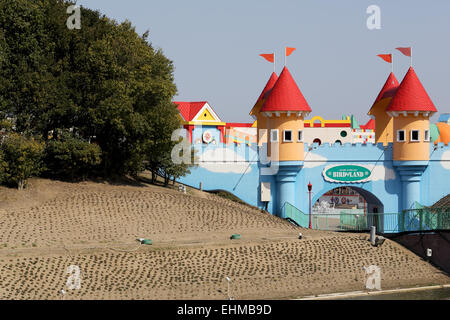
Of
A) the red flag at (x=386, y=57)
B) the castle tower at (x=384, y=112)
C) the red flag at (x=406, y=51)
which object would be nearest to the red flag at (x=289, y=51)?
the red flag at (x=406, y=51)

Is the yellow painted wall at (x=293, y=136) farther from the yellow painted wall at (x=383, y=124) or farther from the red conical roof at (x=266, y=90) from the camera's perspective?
the yellow painted wall at (x=383, y=124)

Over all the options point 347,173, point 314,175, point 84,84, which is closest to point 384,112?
point 347,173

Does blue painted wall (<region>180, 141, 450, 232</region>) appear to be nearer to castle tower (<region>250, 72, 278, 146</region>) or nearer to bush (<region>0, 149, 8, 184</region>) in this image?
castle tower (<region>250, 72, 278, 146</region>)

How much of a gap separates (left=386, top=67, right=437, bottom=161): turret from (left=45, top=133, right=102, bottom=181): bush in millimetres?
20122

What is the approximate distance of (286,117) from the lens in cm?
4525

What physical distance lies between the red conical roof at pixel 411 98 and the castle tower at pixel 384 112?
326 cm

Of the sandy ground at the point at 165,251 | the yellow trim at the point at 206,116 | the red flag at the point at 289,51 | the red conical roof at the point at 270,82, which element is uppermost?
the red flag at the point at 289,51

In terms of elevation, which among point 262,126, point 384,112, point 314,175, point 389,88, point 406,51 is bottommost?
point 314,175

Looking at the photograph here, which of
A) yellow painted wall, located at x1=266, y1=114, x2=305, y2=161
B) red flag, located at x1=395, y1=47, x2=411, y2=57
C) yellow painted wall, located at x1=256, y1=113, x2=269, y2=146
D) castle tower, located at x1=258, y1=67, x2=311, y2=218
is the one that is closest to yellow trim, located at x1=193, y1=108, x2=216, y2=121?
yellow painted wall, located at x1=256, y1=113, x2=269, y2=146

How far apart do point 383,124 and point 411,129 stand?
470cm

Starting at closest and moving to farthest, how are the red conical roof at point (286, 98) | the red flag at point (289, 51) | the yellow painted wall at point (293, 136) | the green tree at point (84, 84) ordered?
the green tree at point (84, 84)
the red conical roof at point (286, 98)
the yellow painted wall at point (293, 136)
the red flag at point (289, 51)

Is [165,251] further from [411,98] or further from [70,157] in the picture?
[411,98]

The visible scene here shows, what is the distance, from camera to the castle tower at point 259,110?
161 ft
